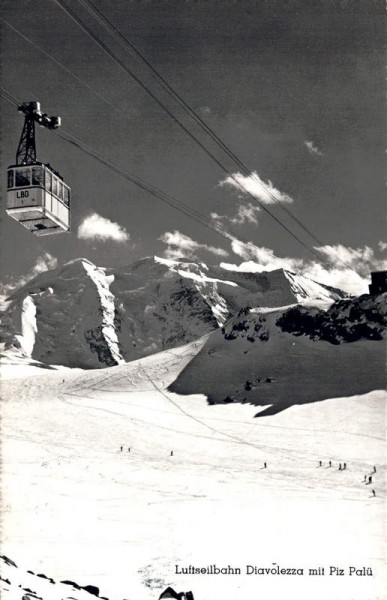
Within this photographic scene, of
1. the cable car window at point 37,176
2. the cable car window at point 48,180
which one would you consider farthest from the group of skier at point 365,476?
the cable car window at point 37,176

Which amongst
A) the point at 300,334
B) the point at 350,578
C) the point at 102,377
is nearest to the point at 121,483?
the point at 350,578

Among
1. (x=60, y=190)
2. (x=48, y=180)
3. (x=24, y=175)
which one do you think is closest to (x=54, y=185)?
(x=60, y=190)

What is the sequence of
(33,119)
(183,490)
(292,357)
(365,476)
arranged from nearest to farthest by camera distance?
(33,119), (183,490), (365,476), (292,357)

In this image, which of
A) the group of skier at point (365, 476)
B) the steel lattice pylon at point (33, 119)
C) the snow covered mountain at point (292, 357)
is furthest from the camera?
the snow covered mountain at point (292, 357)

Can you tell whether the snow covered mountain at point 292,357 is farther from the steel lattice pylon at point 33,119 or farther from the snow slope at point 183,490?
the steel lattice pylon at point 33,119

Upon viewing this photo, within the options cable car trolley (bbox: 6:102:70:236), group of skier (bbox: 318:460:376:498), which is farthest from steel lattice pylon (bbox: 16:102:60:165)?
group of skier (bbox: 318:460:376:498)

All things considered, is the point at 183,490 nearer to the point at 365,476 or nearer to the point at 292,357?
the point at 365,476
